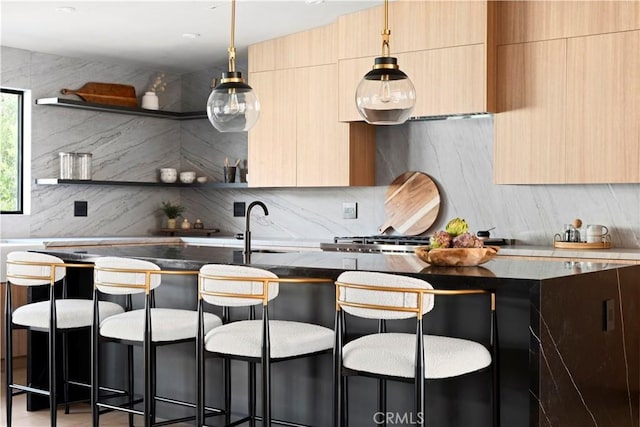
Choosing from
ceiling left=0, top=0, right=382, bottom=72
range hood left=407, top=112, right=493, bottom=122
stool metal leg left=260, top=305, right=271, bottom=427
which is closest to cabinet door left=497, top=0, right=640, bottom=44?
range hood left=407, top=112, right=493, bottom=122

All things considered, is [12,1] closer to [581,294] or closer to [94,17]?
[94,17]

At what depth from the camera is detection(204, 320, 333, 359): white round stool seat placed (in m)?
3.16

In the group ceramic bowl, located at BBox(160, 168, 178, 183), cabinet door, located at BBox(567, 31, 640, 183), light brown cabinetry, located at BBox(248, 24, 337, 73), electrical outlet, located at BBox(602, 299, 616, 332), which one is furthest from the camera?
ceramic bowl, located at BBox(160, 168, 178, 183)

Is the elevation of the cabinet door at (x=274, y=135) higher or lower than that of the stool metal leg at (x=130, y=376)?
higher

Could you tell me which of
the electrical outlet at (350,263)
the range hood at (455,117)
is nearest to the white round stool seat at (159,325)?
the electrical outlet at (350,263)

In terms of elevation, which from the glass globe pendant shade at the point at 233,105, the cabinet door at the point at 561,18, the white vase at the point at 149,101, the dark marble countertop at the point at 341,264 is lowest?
the dark marble countertop at the point at 341,264

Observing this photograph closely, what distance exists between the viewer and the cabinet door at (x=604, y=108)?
15.9 feet

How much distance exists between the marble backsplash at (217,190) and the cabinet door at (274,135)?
0.40m

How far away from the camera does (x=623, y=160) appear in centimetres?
488

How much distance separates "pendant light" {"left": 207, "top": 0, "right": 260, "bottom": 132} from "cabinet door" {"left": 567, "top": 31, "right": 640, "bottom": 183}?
217cm

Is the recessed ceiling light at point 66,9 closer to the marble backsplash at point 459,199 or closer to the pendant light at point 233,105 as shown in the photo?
the pendant light at point 233,105

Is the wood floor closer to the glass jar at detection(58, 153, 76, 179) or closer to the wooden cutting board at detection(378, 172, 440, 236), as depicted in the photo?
the glass jar at detection(58, 153, 76, 179)

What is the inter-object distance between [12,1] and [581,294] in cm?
386

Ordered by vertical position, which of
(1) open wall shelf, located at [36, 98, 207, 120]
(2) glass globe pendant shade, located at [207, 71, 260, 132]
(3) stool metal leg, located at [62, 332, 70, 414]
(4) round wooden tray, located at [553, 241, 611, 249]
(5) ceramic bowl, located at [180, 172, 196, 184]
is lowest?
(3) stool metal leg, located at [62, 332, 70, 414]
